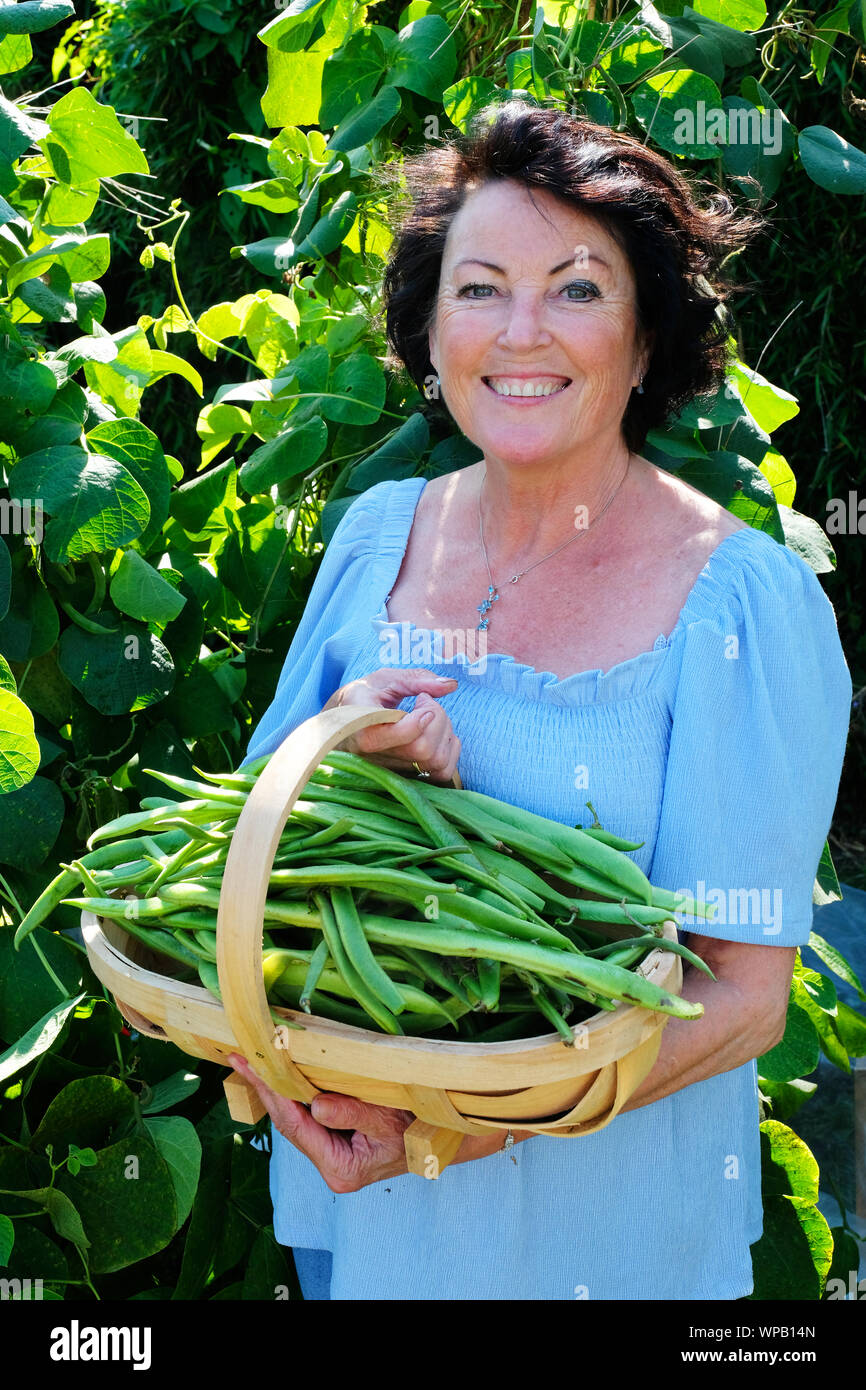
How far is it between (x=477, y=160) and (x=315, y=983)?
2.75ft

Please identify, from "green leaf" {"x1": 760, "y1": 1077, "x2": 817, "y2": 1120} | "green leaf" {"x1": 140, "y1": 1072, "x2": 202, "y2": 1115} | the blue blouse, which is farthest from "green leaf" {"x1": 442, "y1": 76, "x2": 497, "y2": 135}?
"green leaf" {"x1": 760, "y1": 1077, "x2": 817, "y2": 1120}

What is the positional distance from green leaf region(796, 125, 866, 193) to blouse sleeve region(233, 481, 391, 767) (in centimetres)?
62

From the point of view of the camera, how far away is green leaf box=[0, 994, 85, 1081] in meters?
1.46

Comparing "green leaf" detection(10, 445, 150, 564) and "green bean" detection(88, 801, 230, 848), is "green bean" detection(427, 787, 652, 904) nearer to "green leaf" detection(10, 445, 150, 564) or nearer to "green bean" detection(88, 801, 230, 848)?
"green bean" detection(88, 801, 230, 848)

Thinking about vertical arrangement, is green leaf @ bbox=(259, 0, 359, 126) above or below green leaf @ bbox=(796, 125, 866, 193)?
above

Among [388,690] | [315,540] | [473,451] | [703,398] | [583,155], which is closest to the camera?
[388,690]

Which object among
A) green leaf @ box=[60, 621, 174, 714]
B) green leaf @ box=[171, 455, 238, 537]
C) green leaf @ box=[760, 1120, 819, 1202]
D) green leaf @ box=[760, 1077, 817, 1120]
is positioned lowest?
green leaf @ box=[760, 1120, 819, 1202]

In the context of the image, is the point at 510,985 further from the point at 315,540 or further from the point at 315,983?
the point at 315,540

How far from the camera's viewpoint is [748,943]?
1193mm

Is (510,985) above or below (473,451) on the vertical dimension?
below

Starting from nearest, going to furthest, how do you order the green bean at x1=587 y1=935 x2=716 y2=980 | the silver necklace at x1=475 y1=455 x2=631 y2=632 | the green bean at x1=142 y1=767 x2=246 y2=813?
the green bean at x1=587 y1=935 x2=716 y2=980 < the green bean at x1=142 y1=767 x2=246 y2=813 < the silver necklace at x1=475 y1=455 x2=631 y2=632

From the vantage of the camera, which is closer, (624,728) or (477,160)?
(624,728)

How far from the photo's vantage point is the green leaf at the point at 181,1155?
5.01ft

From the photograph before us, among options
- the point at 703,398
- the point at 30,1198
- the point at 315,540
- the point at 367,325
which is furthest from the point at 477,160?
the point at 30,1198
